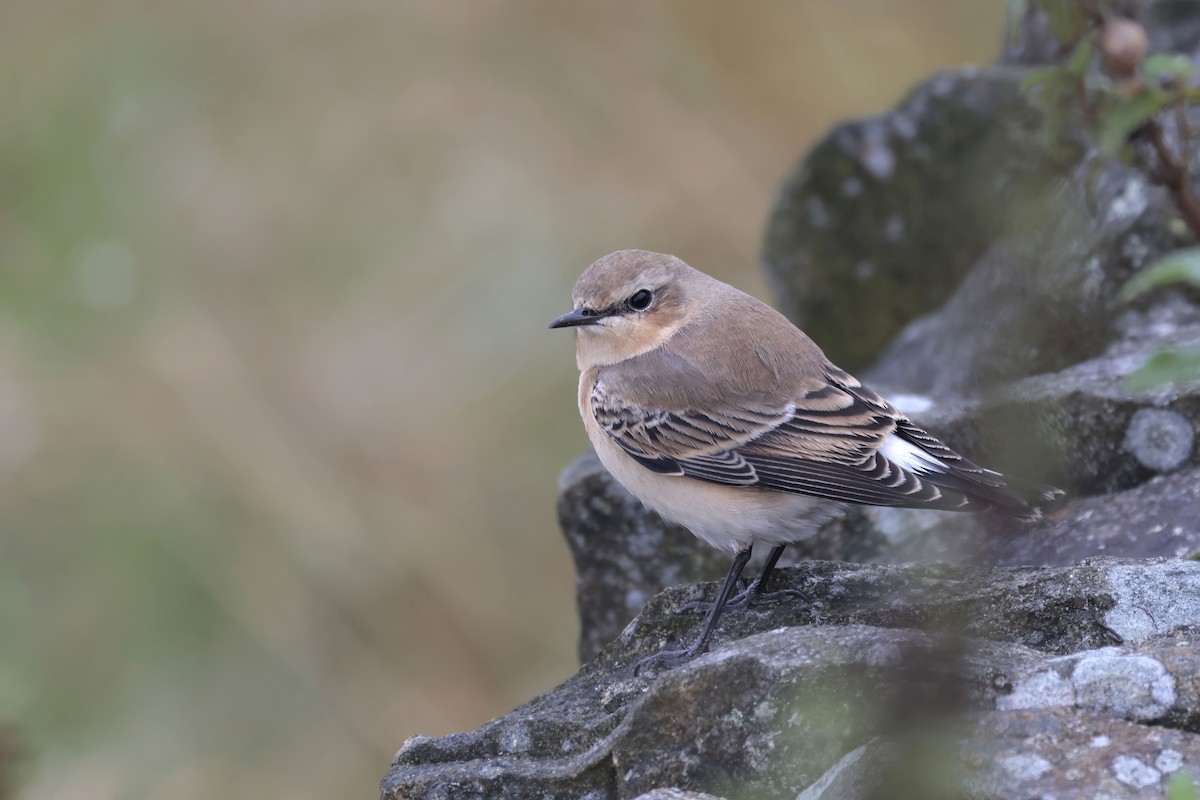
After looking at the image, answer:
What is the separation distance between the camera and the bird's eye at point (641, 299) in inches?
231

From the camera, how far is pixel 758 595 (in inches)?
198

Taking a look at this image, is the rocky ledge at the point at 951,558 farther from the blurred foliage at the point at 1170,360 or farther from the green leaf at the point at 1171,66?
the green leaf at the point at 1171,66

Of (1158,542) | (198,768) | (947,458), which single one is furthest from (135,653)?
(1158,542)

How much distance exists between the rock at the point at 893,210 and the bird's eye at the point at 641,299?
266 cm

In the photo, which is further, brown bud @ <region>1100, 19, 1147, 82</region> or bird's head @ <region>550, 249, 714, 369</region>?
bird's head @ <region>550, 249, 714, 369</region>

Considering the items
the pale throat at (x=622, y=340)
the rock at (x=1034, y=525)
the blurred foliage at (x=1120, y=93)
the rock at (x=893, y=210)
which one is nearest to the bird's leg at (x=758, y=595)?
the rock at (x=1034, y=525)

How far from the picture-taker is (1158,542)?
464 cm

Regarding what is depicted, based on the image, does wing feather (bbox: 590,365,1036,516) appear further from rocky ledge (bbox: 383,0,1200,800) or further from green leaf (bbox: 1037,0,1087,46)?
green leaf (bbox: 1037,0,1087,46)

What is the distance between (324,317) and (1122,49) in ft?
25.5

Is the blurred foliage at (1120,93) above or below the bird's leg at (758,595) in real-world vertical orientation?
above

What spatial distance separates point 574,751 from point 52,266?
29.4ft

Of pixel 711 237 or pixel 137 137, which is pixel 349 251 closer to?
pixel 137 137

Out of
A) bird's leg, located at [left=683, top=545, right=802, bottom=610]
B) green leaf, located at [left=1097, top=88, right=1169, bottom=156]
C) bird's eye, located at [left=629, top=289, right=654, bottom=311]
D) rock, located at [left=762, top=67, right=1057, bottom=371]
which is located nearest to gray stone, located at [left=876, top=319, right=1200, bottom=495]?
green leaf, located at [left=1097, top=88, right=1169, bottom=156]

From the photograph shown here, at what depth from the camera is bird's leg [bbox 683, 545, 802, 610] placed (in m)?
4.90
